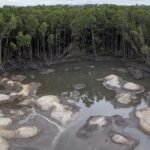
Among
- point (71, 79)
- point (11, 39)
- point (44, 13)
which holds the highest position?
point (44, 13)

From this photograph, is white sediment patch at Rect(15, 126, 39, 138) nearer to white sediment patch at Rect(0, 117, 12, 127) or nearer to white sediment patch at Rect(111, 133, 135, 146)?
white sediment patch at Rect(0, 117, 12, 127)

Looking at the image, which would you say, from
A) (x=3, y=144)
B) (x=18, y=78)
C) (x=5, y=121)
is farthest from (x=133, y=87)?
(x=3, y=144)

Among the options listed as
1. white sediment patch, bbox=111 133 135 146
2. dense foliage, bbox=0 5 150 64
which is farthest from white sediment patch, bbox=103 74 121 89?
white sediment patch, bbox=111 133 135 146

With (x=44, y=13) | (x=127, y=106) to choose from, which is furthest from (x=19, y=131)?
(x=44, y=13)

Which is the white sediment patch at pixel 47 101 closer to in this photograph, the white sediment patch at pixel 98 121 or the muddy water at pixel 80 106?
the muddy water at pixel 80 106

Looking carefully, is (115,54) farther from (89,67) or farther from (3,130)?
(3,130)
